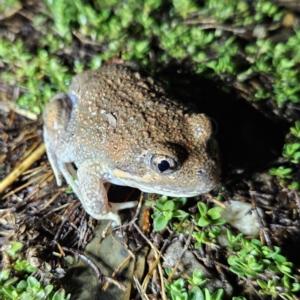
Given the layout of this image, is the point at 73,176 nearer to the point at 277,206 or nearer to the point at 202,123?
the point at 202,123

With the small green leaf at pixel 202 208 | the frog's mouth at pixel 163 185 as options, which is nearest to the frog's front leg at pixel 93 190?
the frog's mouth at pixel 163 185

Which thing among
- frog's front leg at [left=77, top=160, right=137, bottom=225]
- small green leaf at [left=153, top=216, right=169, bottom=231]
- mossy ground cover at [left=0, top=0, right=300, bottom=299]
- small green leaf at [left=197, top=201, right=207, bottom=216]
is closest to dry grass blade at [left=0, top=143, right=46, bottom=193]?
mossy ground cover at [left=0, top=0, right=300, bottom=299]

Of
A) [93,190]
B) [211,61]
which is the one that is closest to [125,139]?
[93,190]

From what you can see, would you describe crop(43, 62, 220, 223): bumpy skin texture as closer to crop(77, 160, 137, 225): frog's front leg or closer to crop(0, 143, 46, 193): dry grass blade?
crop(77, 160, 137, 225): frog's front leg

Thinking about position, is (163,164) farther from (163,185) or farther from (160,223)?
(160,223)

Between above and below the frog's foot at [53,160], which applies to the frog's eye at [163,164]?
above

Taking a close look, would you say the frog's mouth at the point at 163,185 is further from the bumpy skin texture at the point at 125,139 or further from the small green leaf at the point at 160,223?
the small green leaf at the point at 160,223

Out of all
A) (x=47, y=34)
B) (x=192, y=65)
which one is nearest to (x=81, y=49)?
(x=47, y=34)
